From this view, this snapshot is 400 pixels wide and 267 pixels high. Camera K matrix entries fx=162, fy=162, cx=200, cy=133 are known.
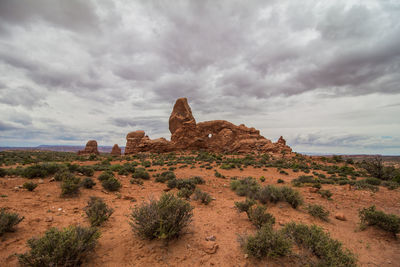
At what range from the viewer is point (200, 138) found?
3884 centimetres

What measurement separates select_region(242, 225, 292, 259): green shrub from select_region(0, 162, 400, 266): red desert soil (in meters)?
0.16

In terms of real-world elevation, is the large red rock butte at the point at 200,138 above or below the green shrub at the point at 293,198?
above

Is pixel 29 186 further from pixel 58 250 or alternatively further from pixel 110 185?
pixel 58 250

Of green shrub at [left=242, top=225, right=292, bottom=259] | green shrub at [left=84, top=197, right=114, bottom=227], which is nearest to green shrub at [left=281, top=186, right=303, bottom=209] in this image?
green shrub at [left=242, top=225, right=292, bottom=259]

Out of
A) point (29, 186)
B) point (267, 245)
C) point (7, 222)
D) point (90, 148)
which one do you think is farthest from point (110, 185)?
point (90, 148)

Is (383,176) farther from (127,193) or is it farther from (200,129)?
(200,129)

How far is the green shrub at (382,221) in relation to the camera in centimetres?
485

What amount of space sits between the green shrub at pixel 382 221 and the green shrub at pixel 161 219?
19.8 feet

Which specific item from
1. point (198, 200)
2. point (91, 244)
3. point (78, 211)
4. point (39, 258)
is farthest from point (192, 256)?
point (78, 211)

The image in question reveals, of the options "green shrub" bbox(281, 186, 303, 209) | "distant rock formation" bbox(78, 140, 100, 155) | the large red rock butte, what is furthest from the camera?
"distant rock formation" bbox(78, 140, 100, 155)

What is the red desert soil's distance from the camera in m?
3.53

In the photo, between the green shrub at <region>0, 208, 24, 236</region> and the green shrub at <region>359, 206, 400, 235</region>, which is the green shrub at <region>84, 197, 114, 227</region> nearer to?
the green shrub at <region>0, 208, 24, 236</region>

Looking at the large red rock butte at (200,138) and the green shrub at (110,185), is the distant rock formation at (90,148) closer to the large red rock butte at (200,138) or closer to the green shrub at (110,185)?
the large red rock butte at (200,138)

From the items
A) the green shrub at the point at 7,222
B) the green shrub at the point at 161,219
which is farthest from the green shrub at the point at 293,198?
the green shrub at the point at 7,222
